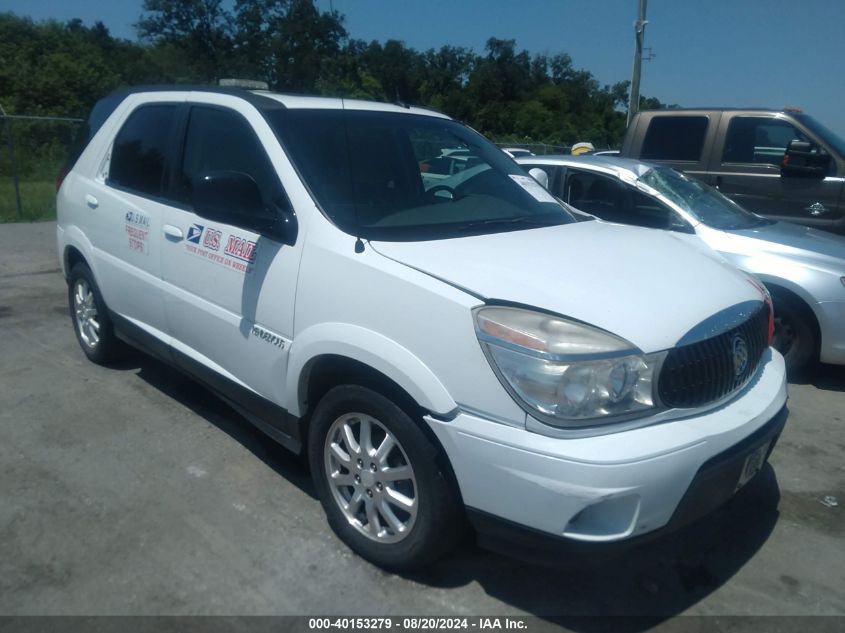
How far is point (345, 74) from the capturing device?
19.0 ft

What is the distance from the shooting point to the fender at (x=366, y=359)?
2637mm

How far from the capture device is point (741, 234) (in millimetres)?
5594

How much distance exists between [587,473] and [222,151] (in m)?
2.55

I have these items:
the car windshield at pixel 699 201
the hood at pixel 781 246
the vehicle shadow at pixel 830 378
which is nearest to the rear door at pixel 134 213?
the car windshield at pixel 699 201

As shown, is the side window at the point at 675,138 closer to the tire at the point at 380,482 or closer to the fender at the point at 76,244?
the fender at the point at 76,244

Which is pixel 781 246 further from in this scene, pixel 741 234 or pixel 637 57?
pixel 637 57

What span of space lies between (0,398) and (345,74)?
340cm

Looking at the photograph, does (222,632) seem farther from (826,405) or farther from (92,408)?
(826,405)

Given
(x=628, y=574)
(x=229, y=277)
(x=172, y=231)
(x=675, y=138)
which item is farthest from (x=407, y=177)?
(x=675, y=138)

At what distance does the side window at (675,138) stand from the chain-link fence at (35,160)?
36.5 feet

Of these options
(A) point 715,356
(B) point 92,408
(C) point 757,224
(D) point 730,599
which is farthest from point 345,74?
(D) point 730,599

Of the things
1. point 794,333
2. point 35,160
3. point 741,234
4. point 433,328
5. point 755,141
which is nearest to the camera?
point 433,328

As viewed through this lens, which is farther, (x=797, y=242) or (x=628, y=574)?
(x=797, y=242)

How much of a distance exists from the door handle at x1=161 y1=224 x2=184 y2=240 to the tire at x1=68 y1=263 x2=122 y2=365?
1.23 m
